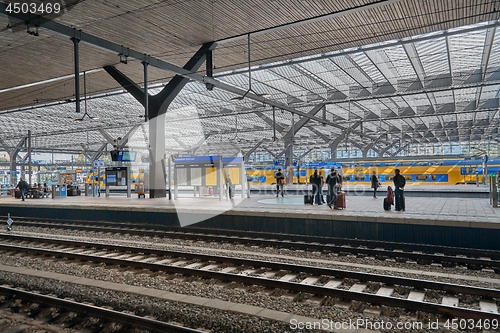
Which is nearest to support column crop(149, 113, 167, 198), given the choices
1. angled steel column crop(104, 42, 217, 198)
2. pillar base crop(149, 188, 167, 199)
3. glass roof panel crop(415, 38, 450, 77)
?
angled steel column crop(104, 42, 217, 198)

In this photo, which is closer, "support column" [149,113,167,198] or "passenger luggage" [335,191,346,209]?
"passenger luggage" [335,191,346,209]

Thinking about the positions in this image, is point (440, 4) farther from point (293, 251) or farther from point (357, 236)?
point (293, 251)

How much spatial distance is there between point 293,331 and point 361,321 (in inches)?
38.2

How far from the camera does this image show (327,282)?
6691 mm

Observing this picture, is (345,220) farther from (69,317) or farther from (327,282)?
(69,317)

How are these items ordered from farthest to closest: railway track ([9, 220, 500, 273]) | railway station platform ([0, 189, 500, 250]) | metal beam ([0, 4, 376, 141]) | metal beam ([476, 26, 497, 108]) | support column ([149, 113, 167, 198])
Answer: support column ([149, 113, 167, 198]) → metal beam ([476, 26, 497, 108]) → metal beam ([0, 4, 376, 141]) → railway station platform ([0, 189, 500, 250]) → railway track ([9, 220, 500, 273])

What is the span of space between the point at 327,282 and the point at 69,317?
4.09 m

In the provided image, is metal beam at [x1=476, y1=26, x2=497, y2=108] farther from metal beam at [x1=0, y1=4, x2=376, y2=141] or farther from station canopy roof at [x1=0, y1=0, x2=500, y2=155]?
metal beam at [x1=0, y1=4, x2=376, y2=141]

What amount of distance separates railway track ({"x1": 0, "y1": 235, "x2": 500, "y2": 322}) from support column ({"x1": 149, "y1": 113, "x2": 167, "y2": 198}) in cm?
899

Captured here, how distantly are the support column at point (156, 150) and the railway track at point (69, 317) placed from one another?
1232cm

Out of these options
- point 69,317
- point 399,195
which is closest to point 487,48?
point 399,195

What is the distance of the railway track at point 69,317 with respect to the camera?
190 inches

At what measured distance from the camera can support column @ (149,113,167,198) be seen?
17.9 m

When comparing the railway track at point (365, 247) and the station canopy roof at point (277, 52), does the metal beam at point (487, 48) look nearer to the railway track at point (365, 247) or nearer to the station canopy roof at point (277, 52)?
the station canopy roof at point (277, 52)
